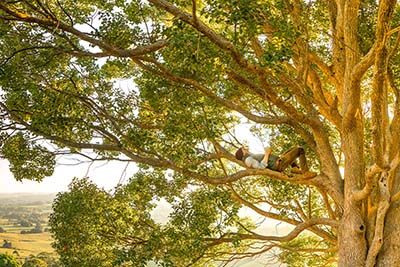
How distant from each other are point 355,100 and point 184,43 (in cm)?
259

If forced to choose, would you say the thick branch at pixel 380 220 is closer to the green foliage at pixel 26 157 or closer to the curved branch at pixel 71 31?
the curved branch at pixel 71 31

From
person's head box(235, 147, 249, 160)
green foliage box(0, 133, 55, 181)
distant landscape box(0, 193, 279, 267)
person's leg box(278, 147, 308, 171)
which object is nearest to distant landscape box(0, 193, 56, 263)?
distant landscape box(0, 193, 279, 267)

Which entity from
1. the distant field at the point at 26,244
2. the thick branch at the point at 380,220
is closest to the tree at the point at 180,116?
the thick branch at the point at 380,220

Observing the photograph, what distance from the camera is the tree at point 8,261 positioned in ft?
56.3

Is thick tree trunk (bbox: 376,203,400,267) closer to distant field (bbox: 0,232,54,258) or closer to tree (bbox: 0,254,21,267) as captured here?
tree (bbox: 0,254,21,267)

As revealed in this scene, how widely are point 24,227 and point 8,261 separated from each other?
11.8 metres

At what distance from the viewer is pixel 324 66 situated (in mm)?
7535

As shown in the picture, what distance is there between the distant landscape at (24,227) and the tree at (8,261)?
847mm

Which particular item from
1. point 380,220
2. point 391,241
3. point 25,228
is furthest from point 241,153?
point 25,228

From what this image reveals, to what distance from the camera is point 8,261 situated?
1752cm

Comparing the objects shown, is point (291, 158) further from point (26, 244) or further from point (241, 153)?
point (26, 244)

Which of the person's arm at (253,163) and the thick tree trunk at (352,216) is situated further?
the person's arm at (253,163)

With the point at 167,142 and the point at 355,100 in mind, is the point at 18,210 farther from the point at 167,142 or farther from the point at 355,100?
the point at 355,100

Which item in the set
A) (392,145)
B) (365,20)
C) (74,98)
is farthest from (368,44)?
(74,98)
